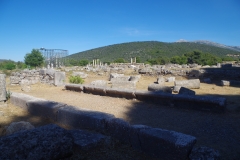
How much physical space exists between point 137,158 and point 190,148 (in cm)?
78

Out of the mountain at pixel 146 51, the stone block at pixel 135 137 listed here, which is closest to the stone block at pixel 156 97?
the stone block at pixel 135 137

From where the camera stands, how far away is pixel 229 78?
1279 cm

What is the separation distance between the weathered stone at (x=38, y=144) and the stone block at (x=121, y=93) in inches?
180

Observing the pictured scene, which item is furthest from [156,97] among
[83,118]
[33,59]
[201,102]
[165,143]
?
[33,59]

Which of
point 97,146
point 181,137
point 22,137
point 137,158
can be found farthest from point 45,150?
point 181,137

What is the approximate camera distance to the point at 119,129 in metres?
3.25

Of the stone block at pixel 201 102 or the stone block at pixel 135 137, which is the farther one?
the stone block at pixel 201 102

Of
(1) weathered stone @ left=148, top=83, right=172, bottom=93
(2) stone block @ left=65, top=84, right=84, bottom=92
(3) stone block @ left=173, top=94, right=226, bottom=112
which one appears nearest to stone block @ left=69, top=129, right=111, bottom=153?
(3) stone block @ left=173, top=94, right=226, bottom=112

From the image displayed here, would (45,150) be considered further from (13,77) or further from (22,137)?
(13,77)

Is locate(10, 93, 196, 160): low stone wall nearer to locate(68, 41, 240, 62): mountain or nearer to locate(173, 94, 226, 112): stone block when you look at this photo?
locate(173, 94, 226, 112): stone block

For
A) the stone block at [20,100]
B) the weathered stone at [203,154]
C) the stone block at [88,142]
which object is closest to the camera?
the weathered stone at [203,154]

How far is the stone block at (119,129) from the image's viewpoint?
3.13 metres

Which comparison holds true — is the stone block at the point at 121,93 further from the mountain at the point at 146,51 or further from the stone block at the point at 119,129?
the mountain at the point at 146,51

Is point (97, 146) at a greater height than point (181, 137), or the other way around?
point (181, 137)
